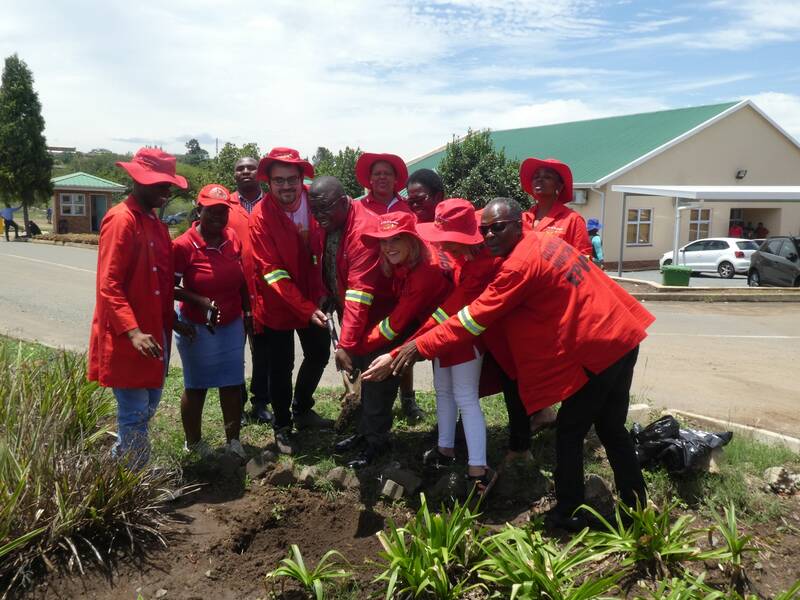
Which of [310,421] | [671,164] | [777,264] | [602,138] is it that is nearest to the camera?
[310,421]

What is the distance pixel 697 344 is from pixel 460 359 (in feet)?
23.8

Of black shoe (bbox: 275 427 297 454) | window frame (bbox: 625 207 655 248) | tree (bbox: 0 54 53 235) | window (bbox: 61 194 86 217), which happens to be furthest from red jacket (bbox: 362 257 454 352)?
window (bbox: 61 194 86 217)

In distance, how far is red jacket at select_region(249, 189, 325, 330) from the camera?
4.66m

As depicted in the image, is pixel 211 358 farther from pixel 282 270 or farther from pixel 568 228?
pixel 568 228

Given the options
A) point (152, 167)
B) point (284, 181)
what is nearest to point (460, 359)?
point (284, 181)

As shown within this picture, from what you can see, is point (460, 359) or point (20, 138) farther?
point (20, 138)

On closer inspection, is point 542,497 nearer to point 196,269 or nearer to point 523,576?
point 523,576

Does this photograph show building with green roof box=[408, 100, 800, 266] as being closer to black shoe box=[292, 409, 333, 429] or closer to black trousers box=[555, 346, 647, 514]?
black shoe box=[292, 409, 333, 429]

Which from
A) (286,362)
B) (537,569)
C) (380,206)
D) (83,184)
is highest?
(83,184)

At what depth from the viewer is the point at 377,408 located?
457cm

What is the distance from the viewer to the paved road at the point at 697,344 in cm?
689

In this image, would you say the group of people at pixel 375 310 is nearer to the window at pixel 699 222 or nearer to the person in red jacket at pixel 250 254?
the person in red jacket at pixel 250 254

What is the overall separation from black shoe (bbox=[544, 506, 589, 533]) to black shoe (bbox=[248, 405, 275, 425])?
2385mm

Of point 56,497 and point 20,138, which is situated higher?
point 20,138
